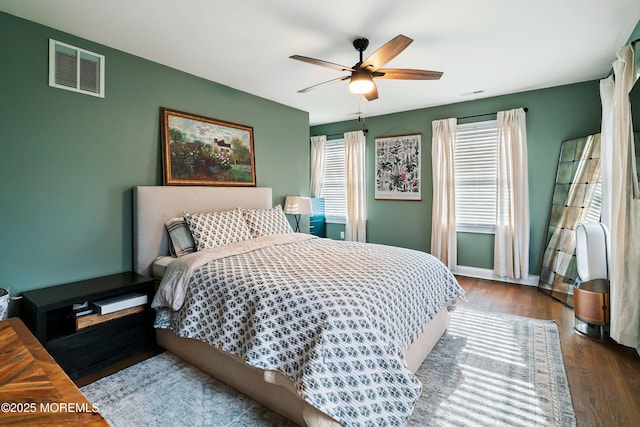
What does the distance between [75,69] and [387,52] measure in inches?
102

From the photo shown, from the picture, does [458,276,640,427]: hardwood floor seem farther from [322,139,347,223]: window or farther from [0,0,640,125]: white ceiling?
[322,139,347,223]: window

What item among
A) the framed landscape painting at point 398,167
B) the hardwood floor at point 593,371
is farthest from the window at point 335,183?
the hardwood floor at point 593,371

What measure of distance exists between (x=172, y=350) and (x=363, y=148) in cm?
→ 430

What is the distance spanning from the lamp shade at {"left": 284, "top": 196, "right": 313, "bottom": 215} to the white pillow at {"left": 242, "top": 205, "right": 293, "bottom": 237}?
718 millimetres

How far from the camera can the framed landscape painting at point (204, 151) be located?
Answer: 3.18 meters

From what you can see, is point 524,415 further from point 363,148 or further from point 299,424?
point 363,148

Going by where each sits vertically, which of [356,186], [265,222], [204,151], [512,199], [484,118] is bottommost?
[265,222]

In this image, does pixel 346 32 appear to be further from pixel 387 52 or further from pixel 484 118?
pixel 484 118

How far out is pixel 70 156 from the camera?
100 inches

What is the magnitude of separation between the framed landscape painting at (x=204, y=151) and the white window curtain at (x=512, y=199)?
3.43 m

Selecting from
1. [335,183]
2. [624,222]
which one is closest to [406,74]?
[624,222]

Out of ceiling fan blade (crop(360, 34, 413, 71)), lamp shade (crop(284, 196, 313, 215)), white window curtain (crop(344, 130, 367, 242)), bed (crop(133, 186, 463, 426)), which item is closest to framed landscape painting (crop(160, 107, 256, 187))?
bed (crop(133, 186, 463, 426))

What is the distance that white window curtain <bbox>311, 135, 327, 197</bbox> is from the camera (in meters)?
6.03

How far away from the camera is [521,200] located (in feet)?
13.4
